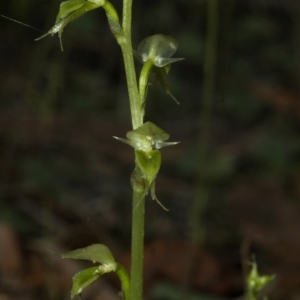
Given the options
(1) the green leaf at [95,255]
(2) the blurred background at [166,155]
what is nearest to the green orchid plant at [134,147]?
(1) the green leaf at [95,255]

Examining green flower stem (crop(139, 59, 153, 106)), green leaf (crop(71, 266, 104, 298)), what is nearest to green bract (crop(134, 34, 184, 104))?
green flower stem (crop(139, 59, 153, 106))

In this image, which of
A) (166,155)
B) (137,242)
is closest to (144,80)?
(137,242)

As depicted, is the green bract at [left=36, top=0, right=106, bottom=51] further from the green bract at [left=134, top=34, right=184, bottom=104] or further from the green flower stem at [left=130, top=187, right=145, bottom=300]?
the green flower stem at [left=130, top=187, right=145, bottom=300]

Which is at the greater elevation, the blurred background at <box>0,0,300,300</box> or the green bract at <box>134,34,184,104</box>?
the green bract at <box>134,34,184,104</box>

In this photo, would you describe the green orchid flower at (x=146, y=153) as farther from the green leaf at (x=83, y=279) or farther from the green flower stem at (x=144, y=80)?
the green leaf at (x=83, y=279)

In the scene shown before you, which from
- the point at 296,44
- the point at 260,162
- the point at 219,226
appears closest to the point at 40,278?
the point at 219,226
